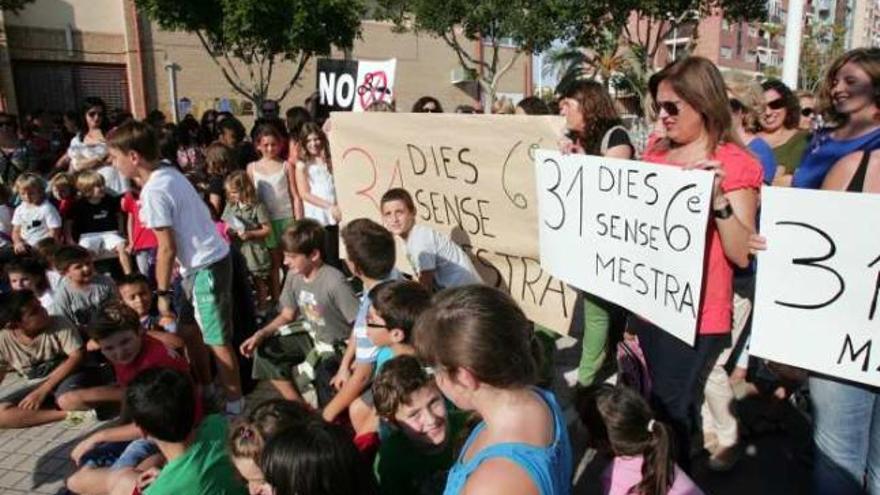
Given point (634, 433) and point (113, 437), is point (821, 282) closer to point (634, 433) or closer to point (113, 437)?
point (634, 433)

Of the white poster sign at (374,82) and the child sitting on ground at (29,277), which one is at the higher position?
the white poster sign at (374,82)

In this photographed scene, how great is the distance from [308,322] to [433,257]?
76cm

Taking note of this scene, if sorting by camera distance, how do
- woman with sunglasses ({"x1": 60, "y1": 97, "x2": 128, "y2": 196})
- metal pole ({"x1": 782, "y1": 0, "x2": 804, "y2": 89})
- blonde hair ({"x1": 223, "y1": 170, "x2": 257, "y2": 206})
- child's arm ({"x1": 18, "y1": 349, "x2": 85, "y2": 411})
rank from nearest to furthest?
child's arm ({"x1": 18, "y1": 349, "x2": 85, "y2": 411}) < blonde hair ({"x1": 223, "y1": 170, "x2": 257, "y2": 206}) < woman with sunglasses ({"x1": 60, "y1": 97, "x2": 128, "y2": 196}) < metal pole ({"x1": 782, "y1": 0, "x2": 804, "y2": 89})

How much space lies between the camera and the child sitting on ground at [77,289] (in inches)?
172

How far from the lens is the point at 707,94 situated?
2.11 metres

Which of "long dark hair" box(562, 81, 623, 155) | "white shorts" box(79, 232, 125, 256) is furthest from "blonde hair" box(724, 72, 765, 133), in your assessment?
"white shorts" box(79, 232, 125, 256)

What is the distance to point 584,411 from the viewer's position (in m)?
2.36

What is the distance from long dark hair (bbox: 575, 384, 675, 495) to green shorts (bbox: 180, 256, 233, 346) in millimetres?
2234

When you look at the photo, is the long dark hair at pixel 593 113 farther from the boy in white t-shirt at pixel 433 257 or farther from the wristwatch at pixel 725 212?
the wristwatch at pixel 725 212

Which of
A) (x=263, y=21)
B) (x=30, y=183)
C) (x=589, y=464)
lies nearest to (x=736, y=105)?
(x=589, y=464)

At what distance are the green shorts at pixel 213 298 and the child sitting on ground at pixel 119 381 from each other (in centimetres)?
24

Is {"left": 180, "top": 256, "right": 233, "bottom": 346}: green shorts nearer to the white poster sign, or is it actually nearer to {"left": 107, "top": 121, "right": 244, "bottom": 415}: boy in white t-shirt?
{"left": 107, "top": 121, "right": 244, "bottom": 415}: boy in white t-shirt

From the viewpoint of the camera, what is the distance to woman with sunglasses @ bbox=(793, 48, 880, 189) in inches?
80.6

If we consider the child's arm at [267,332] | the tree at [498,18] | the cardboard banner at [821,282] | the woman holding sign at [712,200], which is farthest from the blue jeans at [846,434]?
the tree at [498,18]
